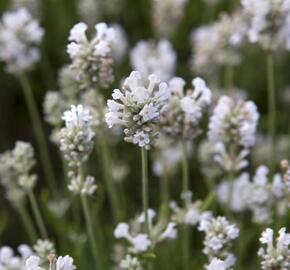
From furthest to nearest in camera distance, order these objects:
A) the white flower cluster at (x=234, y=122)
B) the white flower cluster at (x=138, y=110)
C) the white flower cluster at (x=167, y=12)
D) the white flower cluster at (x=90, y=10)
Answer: the white flower cluster at (x=90, y=10), the white flower cluster at (x=167, y=12), the white flower cluster at (x=234, y=122), the white flower cluster at (x=138, y=110)

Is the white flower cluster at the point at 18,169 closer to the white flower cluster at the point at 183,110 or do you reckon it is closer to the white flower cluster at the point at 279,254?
the white flower cluster at the point at 183,110

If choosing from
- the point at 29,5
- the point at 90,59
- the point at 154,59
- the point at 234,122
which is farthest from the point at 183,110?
the point at 29,5

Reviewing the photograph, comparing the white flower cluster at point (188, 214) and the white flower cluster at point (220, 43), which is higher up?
the white flower cluster at point (220, 43)

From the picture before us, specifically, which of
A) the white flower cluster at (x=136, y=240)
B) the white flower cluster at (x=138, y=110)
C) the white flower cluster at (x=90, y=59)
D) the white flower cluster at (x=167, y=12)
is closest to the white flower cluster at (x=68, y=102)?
the white flower cluster at (x=90, y=59)

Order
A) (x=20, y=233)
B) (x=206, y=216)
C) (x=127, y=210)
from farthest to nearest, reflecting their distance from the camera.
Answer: (x=20, y=233), (x=127, y=210), (x=206, y=216)

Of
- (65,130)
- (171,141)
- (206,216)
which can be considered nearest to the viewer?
(65,130)

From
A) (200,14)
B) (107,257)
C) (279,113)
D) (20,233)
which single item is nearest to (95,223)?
(107,257)

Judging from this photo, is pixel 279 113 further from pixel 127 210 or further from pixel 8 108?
pixel 8 108
